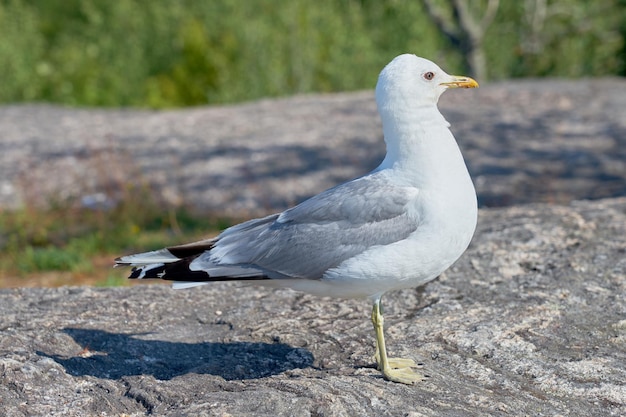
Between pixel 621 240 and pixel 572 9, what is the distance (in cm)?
993

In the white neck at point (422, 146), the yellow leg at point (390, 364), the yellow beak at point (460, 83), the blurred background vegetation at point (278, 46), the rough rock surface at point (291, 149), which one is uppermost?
the blurred background vegetation at point (278, 46)

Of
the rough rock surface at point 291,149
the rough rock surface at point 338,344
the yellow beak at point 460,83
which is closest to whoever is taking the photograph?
the rough rock surface at point 338,344

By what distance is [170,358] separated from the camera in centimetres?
423

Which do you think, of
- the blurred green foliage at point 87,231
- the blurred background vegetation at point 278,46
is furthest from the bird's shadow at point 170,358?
the blurred background vegetation at point 278,46

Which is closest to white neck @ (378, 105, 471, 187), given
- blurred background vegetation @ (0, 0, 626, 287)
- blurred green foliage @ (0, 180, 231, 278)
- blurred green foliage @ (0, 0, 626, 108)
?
blurred green foliage @ (0, 180, 231, 278)

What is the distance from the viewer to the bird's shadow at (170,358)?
406cm

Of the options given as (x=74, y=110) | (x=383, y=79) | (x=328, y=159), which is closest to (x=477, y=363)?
(x=383, y=79)

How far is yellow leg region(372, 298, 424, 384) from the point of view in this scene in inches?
151

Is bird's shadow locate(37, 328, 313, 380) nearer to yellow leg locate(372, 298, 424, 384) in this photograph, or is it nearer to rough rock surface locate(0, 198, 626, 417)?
rough rock surface locate(0, 198, 626, 417)

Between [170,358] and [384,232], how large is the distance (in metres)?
1.22

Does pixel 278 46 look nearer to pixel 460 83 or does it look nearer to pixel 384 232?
pixel 460 83

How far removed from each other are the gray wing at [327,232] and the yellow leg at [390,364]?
32cm

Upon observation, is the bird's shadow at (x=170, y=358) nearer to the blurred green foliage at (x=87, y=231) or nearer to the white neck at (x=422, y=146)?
the white neck at (x=422, y=146)

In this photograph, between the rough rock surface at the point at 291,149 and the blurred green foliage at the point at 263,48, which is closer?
the rough rock surface at the point at 291,149
